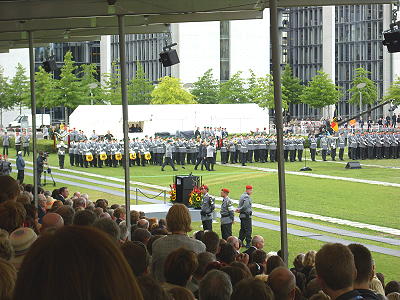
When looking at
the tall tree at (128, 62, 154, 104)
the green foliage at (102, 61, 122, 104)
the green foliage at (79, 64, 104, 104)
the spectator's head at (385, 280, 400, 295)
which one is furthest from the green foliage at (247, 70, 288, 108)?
the spectator's head at (385, 280, 400, 295)

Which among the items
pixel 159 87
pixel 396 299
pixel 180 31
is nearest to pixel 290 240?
pixel 396 299

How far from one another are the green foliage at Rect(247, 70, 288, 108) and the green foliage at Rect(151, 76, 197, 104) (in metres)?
6.23

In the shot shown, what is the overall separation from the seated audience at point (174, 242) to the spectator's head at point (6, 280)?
3458mm

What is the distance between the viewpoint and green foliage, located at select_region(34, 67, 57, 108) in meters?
64.3

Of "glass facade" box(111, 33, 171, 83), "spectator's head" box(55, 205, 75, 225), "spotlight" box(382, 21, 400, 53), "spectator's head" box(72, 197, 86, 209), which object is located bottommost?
"spectator's head" box(72, 197, 86, 209)

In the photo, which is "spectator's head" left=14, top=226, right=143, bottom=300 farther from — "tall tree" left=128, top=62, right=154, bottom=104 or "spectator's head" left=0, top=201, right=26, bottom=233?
"tall tree" left=128, top=62, right=154, bottom=104

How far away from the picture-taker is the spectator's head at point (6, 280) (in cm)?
244

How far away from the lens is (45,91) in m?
65.1

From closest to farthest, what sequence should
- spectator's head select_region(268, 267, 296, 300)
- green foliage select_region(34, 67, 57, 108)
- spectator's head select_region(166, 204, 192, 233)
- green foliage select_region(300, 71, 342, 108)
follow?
spectator's head select_region(268, 267, 296, 300) → spectator's head select_region(166, 204, 192, 233) → green foliage select_region(34, 67, 57, 108) → green foliage select_region(300, 71, 342, 108)

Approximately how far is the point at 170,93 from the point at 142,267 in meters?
67.4

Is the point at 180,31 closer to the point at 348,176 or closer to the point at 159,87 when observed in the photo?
the point at 159,87

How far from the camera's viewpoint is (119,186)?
31.5m

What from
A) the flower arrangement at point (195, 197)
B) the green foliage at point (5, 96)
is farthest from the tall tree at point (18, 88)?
the flower arrangement at point (195, 197)

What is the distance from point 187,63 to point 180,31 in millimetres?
3687
